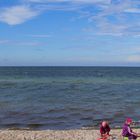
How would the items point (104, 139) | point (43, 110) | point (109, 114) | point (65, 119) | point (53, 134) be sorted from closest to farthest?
1. point (104, 139)
2. point (53, 134)
3. point (65, 119)
4. point (109, 114)
5. point (43, 110)

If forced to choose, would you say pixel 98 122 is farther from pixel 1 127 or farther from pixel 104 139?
pixel 104 139

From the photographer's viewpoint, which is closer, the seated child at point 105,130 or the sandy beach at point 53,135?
the seated child at point 105,130

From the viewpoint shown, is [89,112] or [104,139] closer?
[104,139]

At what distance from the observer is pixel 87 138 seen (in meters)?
18.8

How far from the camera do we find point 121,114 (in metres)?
29.5

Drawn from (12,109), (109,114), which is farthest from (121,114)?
(12,109)

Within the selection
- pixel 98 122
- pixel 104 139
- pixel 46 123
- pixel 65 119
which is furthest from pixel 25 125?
pixel 104 139

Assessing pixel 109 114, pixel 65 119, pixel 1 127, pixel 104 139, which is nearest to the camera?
pixel 104 139

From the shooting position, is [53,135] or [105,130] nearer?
[105,130]

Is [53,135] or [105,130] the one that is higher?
[105,130]

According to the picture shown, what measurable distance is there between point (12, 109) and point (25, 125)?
7.44 meters

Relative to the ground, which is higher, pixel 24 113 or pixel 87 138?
pixel 24 113

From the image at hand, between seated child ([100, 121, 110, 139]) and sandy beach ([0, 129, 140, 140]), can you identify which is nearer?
seated child ([100, 121, 110, 139])

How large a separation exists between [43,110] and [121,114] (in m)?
6.76
